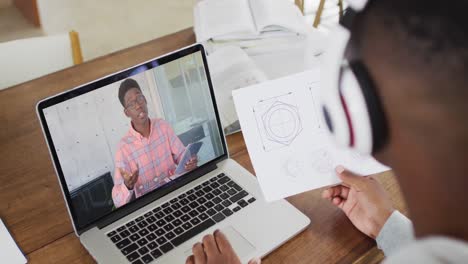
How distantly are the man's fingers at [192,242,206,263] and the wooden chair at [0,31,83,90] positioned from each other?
2.59 feet

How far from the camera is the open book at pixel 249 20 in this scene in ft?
4.25

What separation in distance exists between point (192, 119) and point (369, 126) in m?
0.51

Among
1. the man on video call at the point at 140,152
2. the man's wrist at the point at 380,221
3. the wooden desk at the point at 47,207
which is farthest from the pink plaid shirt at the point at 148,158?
the man's wrist at the point at 380,221

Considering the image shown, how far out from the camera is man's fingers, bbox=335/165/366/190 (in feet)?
3.08

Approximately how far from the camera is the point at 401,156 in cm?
46

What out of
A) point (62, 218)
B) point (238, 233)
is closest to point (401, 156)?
point (238, 233)

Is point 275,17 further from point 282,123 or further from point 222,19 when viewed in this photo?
point 282,123

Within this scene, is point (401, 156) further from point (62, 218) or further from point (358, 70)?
point (62, 218)

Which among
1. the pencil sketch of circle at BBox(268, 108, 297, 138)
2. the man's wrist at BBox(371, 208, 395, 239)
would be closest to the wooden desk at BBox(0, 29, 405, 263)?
the man's wrist at BBox(371, 208, 395, 239)

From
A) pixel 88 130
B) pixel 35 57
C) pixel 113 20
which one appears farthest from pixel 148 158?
pixel 113 20

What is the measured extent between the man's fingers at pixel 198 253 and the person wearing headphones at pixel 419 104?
398 mm

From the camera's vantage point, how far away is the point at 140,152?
929 millimetres

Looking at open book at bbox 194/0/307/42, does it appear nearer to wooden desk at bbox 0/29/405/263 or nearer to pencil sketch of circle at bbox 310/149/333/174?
wooden desk at bbox 0/29/405/263

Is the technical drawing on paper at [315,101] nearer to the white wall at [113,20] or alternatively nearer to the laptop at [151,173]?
the laptop at [151,173]
